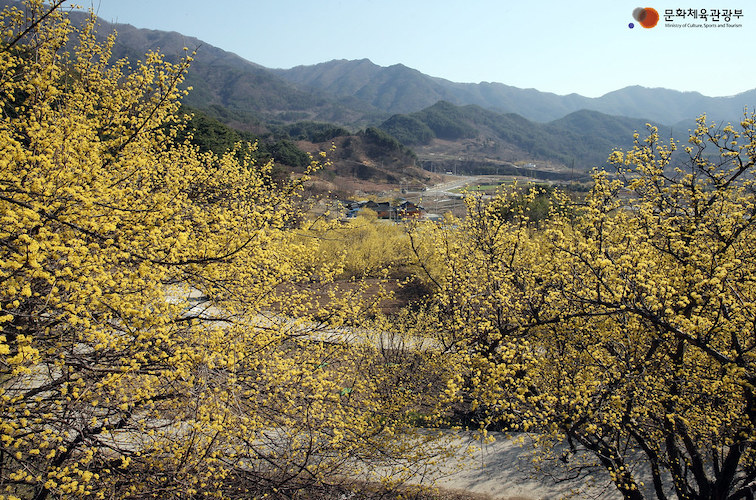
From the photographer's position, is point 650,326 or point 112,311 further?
point 650,326

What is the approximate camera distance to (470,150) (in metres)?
148

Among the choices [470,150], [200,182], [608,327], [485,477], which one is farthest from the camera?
[470,150]

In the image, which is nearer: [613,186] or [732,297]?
[732,297]

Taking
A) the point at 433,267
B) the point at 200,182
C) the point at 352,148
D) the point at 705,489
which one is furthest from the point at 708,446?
the point at 352,148

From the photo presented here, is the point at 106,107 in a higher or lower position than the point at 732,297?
higher

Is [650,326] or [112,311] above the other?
[112,311]

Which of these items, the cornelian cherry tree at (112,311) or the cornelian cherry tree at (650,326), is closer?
the cornelian cherry tree at (112,311)

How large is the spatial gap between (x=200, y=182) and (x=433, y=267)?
11876 mm

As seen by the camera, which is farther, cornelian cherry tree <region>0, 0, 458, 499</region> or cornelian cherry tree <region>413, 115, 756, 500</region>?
cornelian cherry tree <region>413, 115, 756, 500</region>

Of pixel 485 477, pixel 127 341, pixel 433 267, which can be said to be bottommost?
pixel 485 477

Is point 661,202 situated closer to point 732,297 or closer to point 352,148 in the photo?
point 732,297

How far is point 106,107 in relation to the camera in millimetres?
6148

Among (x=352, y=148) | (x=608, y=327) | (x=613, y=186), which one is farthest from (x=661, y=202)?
(x=352, y=148)

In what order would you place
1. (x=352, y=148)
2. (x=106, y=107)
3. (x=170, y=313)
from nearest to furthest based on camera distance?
(x=170, y=313) → (x=106, y=107) → (x=352, y=148)
